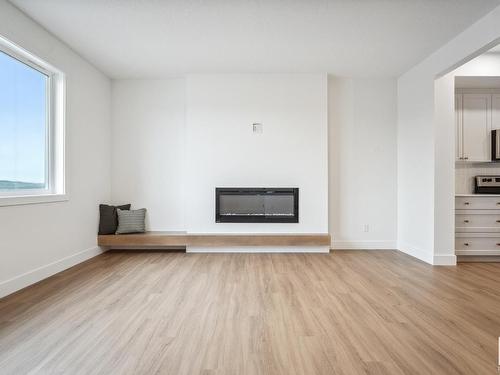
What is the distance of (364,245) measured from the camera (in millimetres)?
4430

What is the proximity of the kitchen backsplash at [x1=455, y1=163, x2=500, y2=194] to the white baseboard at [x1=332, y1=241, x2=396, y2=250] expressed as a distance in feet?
4.03

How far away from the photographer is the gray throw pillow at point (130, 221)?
4188 millimetres

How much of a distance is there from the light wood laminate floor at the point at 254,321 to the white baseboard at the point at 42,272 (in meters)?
0.09

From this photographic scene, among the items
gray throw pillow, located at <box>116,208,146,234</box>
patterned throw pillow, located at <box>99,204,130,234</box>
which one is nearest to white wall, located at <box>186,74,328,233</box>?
gray throw pillow, located at <box>116,208,146,234</box>

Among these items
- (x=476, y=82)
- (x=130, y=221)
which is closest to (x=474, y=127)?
(x=476, y=82)

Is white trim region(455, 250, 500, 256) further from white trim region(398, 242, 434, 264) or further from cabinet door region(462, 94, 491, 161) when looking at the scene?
cabinet door region(462, 94, 491, 161)

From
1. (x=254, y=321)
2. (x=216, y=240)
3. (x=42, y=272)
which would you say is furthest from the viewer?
(x=216, y=240)

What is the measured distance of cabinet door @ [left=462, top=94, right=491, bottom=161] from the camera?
399 centimetres

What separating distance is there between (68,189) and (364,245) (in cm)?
416

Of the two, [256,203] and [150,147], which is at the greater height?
[150,147]

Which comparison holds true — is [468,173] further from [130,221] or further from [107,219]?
[107,219]

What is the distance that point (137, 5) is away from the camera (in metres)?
2.60

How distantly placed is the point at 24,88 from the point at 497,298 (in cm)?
487

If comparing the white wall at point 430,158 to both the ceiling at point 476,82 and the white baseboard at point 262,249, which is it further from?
the white baseboard at point 262,249
